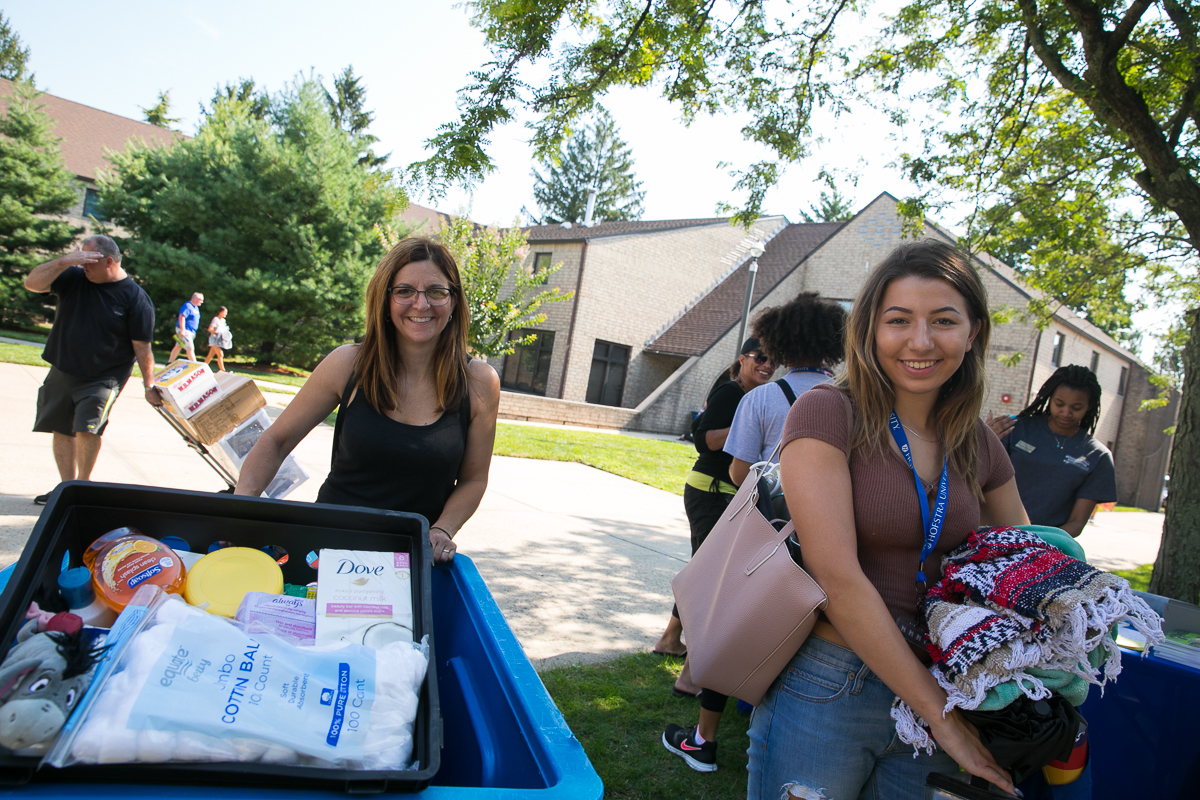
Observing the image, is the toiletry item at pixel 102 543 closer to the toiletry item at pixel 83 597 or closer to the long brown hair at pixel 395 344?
the toiletry item at pixel 83 597

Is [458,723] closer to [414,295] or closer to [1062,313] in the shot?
[414,295]

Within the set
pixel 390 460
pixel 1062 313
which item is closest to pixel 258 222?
pixel 390 460

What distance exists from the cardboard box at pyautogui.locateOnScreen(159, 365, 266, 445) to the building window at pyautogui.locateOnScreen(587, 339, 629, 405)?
20726mm

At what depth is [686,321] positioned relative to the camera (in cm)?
2588

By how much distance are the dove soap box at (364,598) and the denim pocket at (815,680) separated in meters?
0.94

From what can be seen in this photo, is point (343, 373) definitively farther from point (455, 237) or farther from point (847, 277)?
point (847, 277)

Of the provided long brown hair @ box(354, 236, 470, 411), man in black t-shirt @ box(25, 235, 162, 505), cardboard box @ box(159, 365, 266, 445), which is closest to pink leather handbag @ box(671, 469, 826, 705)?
long brown hair @ box(354, 236, 470, 411)

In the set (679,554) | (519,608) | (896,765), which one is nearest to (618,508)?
(679,554)

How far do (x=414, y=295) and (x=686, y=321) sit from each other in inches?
945

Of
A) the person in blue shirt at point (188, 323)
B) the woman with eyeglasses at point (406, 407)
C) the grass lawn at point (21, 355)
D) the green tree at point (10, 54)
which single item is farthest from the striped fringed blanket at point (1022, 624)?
the green tree at point (10, 54)

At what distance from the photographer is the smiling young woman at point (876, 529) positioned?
154cm

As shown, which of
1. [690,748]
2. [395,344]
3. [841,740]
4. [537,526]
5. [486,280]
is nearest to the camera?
[841,740]

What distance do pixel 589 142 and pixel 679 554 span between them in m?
46.1

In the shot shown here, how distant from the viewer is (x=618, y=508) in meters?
8.67
